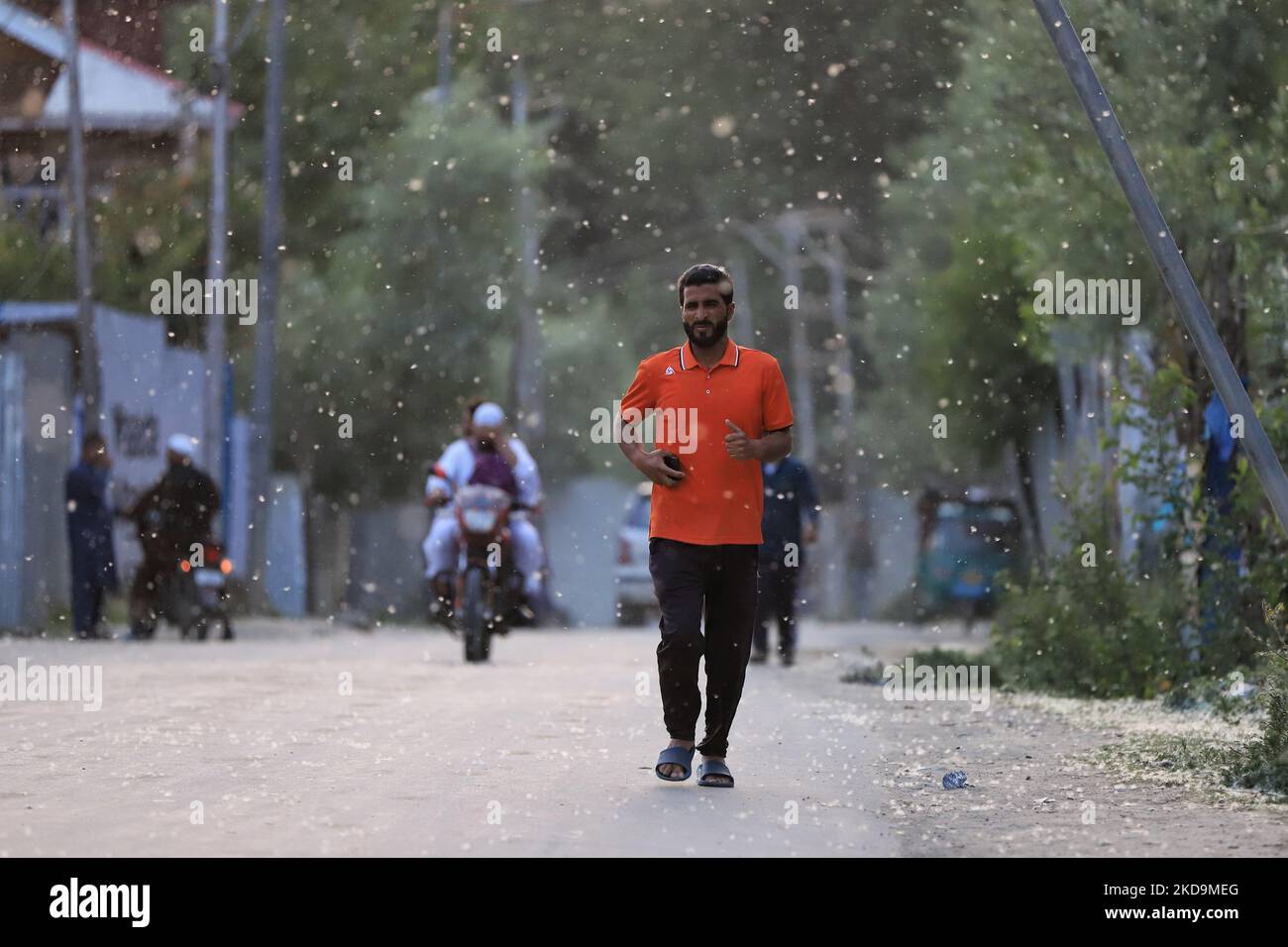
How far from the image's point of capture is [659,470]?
8.83m

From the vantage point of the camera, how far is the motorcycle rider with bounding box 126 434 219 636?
21.8 metres

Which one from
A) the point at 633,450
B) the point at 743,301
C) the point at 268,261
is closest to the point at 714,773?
the point at 633,450

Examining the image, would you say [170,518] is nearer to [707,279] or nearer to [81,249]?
[81,249]

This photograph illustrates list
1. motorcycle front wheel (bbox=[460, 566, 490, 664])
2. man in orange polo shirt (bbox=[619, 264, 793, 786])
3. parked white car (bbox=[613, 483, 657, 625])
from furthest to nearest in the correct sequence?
parked white car (bbox=[613, 483, 657, 625]), motorcycle front wheel (bbox=[460, 566, 490, 664]), man in orange polo shirt (bbox=[619, 264, 793, 786])

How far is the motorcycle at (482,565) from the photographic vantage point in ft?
57.3

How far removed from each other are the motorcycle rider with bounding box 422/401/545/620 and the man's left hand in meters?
9.00

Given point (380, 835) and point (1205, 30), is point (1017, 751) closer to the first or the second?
point (380, 835)

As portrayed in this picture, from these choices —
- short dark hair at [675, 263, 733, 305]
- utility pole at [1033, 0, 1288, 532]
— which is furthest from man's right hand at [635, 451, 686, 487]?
utility pole at [1033, 0, 1288, 532]

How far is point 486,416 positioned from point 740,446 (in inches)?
360

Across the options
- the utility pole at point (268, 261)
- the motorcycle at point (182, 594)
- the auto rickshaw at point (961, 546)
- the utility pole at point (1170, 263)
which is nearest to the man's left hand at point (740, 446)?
the utility pole at point (1170, 263)

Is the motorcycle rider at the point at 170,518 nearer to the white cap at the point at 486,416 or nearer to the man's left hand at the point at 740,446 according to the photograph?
the white cap at the point at 486,416

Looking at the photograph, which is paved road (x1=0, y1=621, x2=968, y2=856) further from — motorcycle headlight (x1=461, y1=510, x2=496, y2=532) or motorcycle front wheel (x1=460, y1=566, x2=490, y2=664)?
motorcycle headlight (x1=461, y1=510, x2=496, y2=532)

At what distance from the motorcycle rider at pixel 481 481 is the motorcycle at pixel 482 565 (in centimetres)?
13
